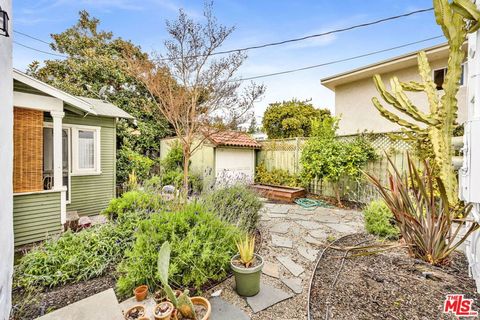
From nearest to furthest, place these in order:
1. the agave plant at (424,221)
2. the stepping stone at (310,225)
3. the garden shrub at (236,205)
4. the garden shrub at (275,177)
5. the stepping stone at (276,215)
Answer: the agave plant at (424,221) < the garden shrub at (236,205) < the stepping stone at (310,225) < the stepping stone at (276,215) < the garden shrub at (275,177)

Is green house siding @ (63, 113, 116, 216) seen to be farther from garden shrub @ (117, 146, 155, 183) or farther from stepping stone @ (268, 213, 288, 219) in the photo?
stepping stone @ (268, 213, 288, 219)

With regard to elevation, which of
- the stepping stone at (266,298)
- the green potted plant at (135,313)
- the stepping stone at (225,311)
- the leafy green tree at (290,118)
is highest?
the leafy green tree at (290,118)

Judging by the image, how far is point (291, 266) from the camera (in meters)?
3.17

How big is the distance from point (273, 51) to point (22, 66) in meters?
13.4

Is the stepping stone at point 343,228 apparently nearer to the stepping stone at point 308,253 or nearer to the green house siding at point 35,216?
the stepping stone at point 308,253

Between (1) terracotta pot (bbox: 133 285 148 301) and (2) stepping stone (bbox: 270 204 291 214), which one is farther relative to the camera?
(2) stepping stone (bbox: 270 204 291 214)

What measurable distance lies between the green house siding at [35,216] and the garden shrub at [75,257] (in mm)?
1115

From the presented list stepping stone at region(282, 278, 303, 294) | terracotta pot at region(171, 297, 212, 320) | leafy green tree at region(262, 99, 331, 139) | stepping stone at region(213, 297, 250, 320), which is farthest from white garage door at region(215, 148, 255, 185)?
terracotta pot at region(171, 297, 212, 320)

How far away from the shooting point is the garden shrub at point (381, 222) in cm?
375

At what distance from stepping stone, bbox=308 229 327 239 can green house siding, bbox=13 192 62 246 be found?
5046mm

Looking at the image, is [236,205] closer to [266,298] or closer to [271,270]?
[271,270]

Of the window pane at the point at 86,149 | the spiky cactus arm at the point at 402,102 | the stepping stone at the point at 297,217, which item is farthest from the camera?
the window pane at the point at 86,149

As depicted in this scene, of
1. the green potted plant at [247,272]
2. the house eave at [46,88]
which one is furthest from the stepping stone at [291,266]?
the house eave at [46,88]

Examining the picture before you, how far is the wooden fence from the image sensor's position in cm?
621
